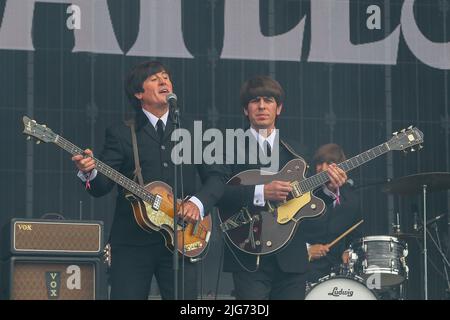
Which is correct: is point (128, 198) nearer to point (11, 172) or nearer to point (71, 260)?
point (71, 260)

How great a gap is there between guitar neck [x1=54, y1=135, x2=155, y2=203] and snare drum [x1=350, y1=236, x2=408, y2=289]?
122 inches

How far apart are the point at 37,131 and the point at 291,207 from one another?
7.68ft

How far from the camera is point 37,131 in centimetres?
1032

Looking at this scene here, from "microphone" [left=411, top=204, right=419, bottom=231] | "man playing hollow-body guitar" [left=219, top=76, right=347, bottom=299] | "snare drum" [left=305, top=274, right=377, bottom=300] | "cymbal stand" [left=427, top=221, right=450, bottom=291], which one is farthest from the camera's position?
"microphone" [left=411, top=204, right=419, bottom=231]

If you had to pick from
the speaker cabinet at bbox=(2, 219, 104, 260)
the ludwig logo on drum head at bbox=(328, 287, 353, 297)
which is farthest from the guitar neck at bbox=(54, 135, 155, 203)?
the ludwig logo on drum head at bbox=(328, 287, 353, 297)

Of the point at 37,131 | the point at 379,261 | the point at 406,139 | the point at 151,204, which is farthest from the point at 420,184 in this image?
the point at 37,131

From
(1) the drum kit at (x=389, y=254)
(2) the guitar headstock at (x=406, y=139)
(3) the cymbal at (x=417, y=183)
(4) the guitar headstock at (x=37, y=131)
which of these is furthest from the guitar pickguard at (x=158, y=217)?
(3) the cymbal at (x=417, y=183)

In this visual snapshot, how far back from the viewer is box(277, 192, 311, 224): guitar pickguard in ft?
36.4

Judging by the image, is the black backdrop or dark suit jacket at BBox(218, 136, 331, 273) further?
the black backdrop

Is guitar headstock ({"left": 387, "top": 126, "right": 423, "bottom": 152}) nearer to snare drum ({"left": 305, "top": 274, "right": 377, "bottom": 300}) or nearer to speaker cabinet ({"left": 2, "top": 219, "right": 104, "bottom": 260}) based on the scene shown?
snare drum ({"left": 305, "top": 274, "right": 377, "bottom": 300})

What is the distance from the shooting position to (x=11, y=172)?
44.5 ft

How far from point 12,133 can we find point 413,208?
4305mm

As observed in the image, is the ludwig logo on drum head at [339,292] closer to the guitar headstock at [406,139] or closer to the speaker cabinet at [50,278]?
the guitar headstock at [406,139]
